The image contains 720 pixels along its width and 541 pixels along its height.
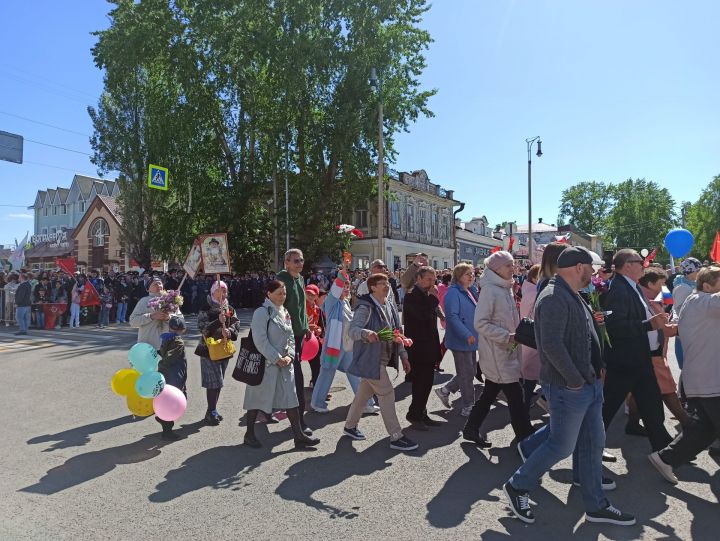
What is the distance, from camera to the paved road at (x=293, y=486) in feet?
11.8

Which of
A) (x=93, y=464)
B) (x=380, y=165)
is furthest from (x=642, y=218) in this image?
(x=93, y=464)

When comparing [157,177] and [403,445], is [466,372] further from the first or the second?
[157,177]

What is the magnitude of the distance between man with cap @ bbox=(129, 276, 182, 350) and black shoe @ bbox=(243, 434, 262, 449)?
179 cm

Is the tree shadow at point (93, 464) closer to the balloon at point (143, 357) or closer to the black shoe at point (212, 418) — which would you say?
the black shoe at point (212, 418)

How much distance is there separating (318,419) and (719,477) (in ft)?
13.1

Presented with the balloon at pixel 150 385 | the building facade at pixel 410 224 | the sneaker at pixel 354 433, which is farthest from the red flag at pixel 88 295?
the building facade at pixel 410 224

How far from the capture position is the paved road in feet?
11.8

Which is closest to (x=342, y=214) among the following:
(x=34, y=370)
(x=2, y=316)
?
(x=2, y=316)

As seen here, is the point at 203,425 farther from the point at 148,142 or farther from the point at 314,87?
the point at 148,142

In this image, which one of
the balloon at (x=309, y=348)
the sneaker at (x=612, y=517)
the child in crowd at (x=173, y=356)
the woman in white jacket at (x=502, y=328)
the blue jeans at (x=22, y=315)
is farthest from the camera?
the blue jeans at (x=22, y=315)

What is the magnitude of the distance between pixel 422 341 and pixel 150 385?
9.65 feet

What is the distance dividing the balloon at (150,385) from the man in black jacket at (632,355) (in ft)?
14.0

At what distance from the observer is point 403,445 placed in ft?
17.2

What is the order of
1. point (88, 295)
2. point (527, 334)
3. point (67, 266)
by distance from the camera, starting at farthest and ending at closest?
point (67, 266) → point (88, 295) → point (527, 334)
